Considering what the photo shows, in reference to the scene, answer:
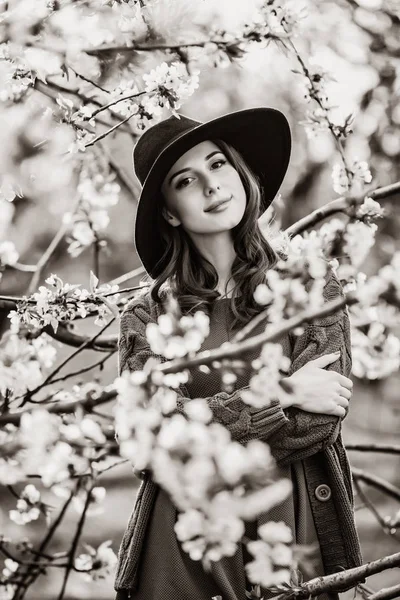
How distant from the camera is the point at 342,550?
1.76m

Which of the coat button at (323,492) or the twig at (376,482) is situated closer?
the coat button at (323,492)

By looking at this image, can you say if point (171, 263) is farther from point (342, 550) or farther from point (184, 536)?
point (184, 536)

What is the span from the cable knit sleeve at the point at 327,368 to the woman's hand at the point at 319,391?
2 centimetres

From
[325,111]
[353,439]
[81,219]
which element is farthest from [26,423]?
[353,439]

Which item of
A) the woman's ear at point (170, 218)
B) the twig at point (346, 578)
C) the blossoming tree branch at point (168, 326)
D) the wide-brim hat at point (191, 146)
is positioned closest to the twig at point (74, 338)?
the blossoming tree branch at point (168, 326)

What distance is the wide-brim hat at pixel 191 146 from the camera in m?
2.08

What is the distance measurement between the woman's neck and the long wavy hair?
1cm

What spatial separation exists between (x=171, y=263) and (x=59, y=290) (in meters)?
0.30

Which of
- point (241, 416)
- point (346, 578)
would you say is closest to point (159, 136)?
point (241, 416)

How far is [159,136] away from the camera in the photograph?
219 cm

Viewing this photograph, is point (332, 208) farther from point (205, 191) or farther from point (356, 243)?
point (356, 243)

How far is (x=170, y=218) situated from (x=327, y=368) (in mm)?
646

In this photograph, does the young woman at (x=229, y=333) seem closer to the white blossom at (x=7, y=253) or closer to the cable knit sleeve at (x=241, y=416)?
the cable knit sleeve at (x=241, y=416)

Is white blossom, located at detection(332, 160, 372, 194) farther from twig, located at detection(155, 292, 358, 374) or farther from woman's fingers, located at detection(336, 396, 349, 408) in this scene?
twig, located at detection(155, 292, 358, 374)
